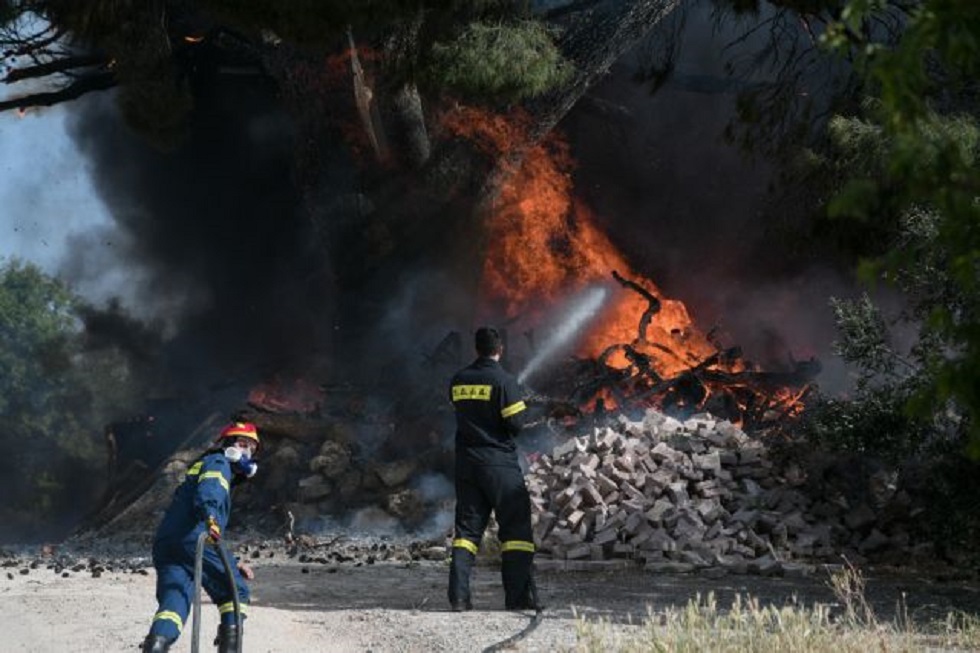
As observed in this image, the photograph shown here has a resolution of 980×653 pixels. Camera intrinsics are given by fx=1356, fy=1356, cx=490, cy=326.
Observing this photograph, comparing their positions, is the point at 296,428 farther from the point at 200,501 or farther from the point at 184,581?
the point at 200,501

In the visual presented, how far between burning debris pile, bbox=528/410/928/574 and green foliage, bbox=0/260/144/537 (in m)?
18.3

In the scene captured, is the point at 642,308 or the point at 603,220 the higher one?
the point at 603,220

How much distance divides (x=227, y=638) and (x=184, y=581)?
1.26ft

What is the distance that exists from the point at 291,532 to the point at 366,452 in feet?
7.58

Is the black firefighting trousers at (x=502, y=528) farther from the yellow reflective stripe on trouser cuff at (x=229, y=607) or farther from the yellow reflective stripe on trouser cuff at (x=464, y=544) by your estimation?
the yellow reflective stripe on trouser cuff at (x=229, y=607)

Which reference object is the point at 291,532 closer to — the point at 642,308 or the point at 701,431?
the point at 701,431

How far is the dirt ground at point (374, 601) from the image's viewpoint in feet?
28.0

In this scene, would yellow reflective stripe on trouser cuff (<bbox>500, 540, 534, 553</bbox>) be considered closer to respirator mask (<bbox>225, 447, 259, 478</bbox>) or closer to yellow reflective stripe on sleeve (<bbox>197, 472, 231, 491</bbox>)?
respirator mask (<bbox>225, 447, 259, 478</bbox>)

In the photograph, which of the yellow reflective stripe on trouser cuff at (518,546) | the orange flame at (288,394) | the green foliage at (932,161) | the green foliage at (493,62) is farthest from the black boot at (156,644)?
the orange flame at (288,394)

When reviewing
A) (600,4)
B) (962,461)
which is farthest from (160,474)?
(962,461)

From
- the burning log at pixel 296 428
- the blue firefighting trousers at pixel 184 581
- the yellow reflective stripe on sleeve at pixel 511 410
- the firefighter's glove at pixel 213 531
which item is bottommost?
the blue firefighting trousers at pixel 184 581

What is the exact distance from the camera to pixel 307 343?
2631 centimetres

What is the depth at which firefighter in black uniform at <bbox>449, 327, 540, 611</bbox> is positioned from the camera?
955cm

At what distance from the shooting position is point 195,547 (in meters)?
7.28
